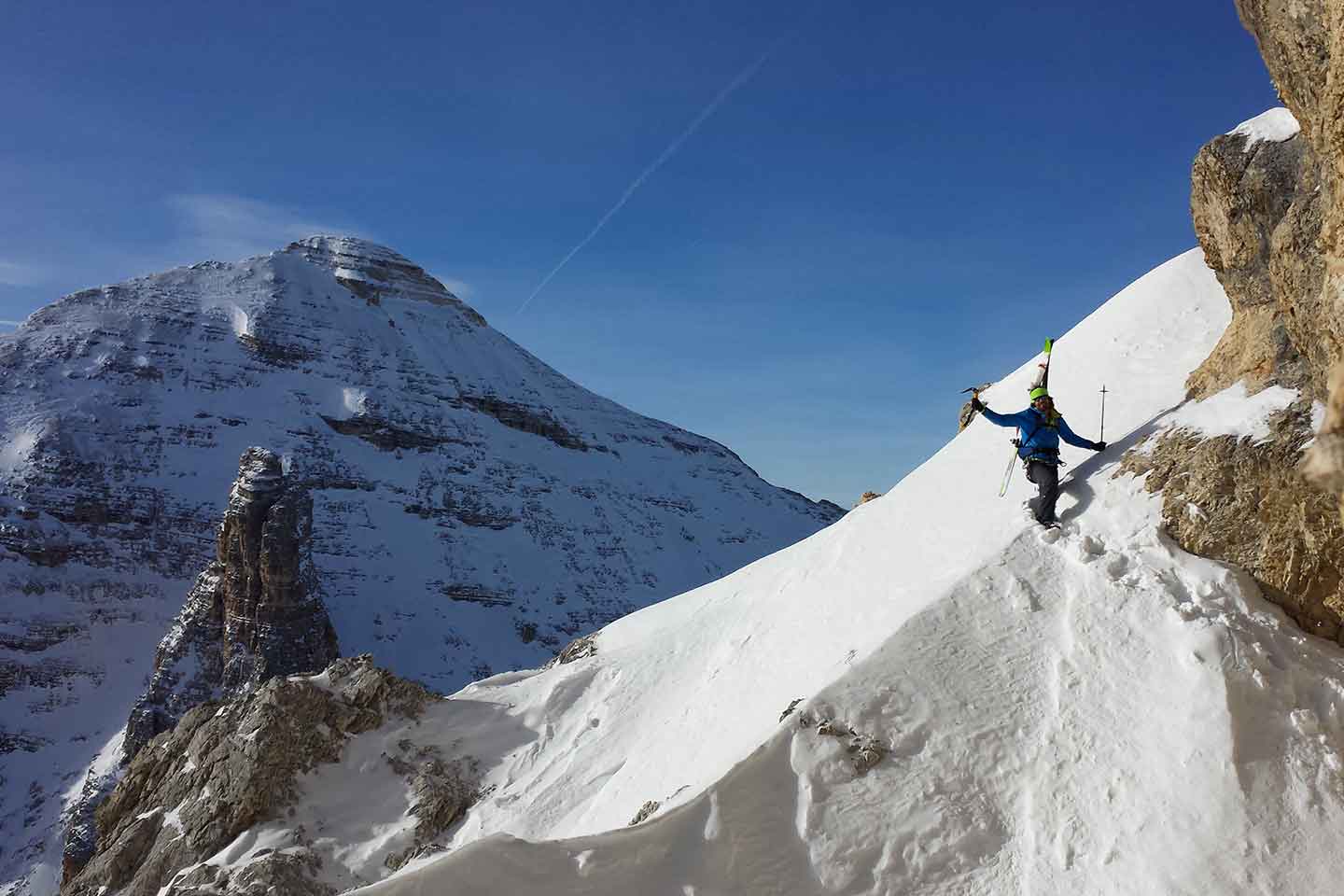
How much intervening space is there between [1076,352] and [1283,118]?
14.9 feet

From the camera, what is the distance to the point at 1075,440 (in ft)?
31.1

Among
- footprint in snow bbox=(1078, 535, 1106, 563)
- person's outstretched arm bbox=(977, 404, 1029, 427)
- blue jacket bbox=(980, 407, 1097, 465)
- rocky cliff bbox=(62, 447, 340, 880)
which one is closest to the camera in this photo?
footprint in snow bbox=(1078, 535, 1106, 563)

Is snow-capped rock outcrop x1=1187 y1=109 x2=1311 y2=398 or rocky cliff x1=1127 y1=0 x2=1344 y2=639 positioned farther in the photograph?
snow-capped rock outcrop x1=1187 y1=109 x2=1311 y2=398

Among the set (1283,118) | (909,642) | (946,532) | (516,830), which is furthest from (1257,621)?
(516,830)

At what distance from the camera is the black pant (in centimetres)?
870

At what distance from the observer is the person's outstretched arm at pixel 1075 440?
31.0 ft

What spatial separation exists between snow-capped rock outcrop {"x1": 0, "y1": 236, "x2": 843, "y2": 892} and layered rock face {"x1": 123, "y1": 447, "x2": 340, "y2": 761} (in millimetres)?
2536

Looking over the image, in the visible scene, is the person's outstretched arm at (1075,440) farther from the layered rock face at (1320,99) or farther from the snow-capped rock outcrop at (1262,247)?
the layered rock face at (1320,99)

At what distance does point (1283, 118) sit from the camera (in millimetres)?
8836

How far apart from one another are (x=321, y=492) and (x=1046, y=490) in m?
77.0

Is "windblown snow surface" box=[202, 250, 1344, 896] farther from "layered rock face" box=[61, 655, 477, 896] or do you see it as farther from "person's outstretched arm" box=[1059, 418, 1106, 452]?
"layered rock face" box=[61, 655, 477, 896]

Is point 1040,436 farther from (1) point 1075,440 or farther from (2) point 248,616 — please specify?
(2) point 248,616

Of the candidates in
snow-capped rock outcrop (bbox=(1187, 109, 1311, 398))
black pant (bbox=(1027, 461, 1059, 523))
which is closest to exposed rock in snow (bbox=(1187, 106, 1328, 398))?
snow-capped rock outcrop (bbox=(1187, 109, 1311, 398))

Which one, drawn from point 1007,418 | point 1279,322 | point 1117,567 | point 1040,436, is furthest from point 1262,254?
point 1117,567
